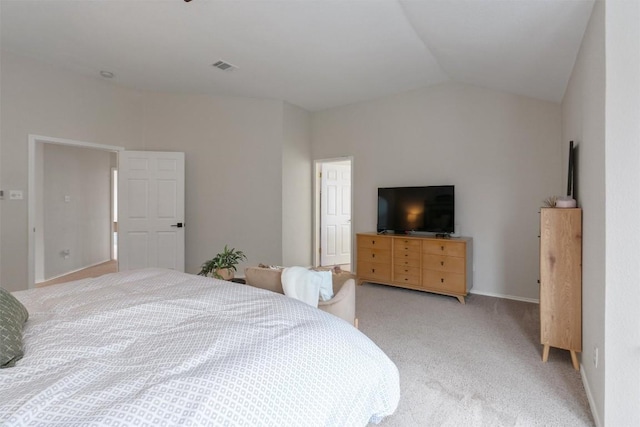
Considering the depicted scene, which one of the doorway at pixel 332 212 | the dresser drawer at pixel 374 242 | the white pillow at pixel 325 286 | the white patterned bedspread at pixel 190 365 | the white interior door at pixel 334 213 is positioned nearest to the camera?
the white patterned bedspread at pixel 190 365

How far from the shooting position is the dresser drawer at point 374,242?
443cm

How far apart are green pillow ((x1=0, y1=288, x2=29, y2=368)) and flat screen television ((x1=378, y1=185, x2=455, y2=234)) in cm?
404

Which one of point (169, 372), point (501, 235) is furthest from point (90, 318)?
point (501, 235)

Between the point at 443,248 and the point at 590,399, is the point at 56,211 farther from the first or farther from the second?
the point at 590,399

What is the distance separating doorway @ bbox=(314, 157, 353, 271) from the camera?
576 centimetres

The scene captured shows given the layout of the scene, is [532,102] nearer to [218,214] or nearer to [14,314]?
[218,214]

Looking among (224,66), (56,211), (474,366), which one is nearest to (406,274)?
(474,366)

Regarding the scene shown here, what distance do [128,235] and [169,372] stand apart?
4.23m

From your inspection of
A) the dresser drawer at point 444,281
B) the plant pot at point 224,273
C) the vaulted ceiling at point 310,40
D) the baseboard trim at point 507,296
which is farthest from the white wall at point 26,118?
the baseboard trim at point 507,296

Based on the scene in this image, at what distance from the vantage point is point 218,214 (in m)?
5.02

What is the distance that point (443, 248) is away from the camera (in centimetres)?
396

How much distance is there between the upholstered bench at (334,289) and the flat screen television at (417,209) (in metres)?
2.30

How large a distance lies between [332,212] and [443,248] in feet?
8.07

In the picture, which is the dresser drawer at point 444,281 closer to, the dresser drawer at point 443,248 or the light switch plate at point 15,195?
the dresser drawer at point 443,248
